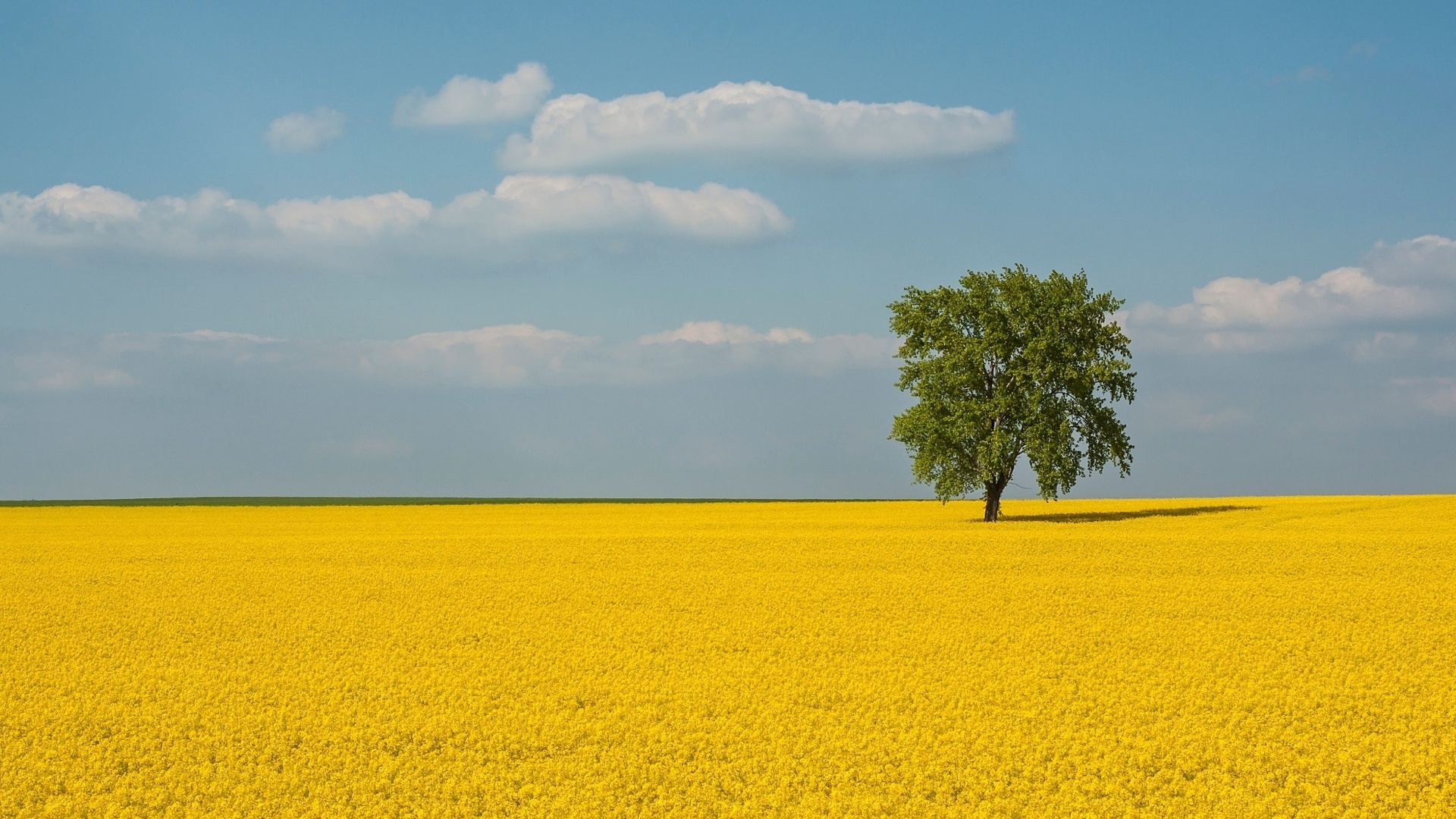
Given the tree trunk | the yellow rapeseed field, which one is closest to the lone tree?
the tree trunk

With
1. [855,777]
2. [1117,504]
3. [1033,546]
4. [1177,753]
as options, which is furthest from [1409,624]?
[1117,504]

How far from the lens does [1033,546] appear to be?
35344 mm

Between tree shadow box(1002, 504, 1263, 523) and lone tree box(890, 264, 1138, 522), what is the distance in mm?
3626

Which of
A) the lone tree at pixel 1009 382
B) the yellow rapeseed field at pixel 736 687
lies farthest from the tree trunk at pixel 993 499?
the yellow rapeseed field at pixel 736 687

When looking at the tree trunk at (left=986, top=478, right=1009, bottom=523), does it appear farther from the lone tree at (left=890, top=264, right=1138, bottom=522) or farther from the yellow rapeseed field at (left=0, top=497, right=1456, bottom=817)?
the yellow rapeseed field at (left=0, top=497, right=1456, bottom=817)

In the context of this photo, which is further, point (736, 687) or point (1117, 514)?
point (1117, 514)

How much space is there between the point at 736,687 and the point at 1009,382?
35036 mm

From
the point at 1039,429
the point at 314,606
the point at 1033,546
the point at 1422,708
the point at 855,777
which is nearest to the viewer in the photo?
the point at 855,777

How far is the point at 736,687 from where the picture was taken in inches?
561

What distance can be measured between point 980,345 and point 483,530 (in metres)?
22.1

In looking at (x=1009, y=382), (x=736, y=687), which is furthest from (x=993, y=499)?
(x=736, y=687)

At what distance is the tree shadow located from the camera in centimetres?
5025

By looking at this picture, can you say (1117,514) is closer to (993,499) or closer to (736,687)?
(993,499)

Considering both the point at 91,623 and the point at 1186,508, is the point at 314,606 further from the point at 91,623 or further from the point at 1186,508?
the point at 1186,508
